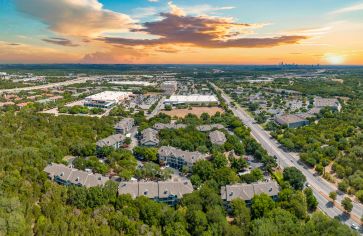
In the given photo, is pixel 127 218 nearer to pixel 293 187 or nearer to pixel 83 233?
pixel 83 233

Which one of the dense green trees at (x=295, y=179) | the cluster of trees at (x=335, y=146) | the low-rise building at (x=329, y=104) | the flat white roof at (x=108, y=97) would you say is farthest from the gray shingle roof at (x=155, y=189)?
the flat white roof at (x=108, y=97)

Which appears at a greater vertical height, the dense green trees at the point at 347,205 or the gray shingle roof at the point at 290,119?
the gray shingle roof at the point at 290,119

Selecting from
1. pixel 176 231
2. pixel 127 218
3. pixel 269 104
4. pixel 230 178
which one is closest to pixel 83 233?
pixel 127 218

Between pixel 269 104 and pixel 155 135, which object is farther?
pixel 269 104

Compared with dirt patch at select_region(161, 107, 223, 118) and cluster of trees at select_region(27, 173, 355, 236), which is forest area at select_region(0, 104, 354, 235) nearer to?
cluster of trees at select_region(27, 173, 355, 236)

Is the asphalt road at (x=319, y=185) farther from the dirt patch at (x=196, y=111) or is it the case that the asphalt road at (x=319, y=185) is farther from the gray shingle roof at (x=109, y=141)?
the gray shingle roof at (x=109, y=141)

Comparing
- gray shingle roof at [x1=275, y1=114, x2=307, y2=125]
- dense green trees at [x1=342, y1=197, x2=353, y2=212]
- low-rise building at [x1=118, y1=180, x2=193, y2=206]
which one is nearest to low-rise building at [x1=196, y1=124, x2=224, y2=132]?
gray shingle roof at [x1=275, y1=114, x2=307, y2=125]

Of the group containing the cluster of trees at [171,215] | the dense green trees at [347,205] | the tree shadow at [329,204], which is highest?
the cluster of trees at [171,215]
